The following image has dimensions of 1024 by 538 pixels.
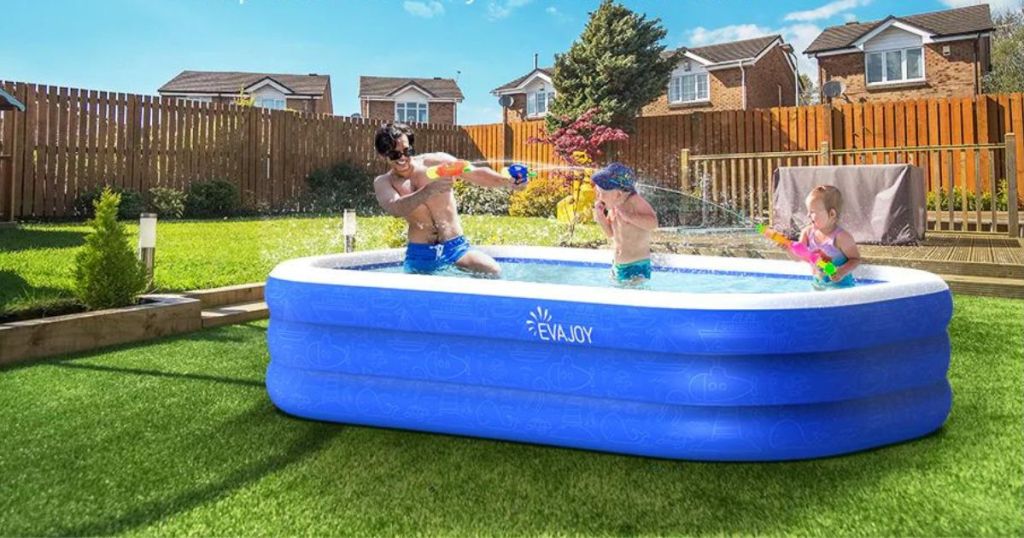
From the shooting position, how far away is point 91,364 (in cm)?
366

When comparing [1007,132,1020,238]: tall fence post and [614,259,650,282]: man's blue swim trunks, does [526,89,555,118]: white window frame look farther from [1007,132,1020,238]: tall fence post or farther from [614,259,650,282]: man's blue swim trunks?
[614,259,650,282]: man's blue swim trunks

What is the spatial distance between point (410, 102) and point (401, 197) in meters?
34.8

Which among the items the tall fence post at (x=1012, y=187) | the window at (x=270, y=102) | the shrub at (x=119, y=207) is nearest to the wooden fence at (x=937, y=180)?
the tall fence post at (x=1012, y=187)

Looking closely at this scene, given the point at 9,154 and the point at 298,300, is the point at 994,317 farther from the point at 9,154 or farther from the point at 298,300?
the point at 9,154

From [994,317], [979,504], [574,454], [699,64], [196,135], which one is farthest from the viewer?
[699,64]

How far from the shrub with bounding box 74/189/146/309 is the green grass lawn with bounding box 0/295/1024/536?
1222mm

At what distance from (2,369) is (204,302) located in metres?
1.57

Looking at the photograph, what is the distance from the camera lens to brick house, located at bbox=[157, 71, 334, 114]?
34.3m

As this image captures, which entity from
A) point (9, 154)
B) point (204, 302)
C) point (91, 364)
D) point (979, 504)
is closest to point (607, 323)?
point (979, 504)

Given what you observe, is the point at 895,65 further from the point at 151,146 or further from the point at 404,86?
the point at 404,86

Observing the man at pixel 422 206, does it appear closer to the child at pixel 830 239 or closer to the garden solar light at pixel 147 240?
the child at pixel 830 239

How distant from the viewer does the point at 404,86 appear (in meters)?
36.3

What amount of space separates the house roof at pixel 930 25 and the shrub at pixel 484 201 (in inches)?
593

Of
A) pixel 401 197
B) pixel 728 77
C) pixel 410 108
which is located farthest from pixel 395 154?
pixel 410 108
